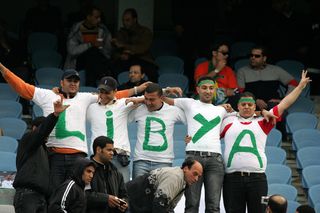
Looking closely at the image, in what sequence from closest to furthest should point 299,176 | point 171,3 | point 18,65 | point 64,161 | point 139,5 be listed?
point 64,161 → point 299,176 → point 18,65 → point 139,5 → point 171,3

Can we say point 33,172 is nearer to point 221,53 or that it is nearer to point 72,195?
Answer: point 72,195

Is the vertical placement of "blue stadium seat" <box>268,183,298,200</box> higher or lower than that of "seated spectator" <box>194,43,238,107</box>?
lower

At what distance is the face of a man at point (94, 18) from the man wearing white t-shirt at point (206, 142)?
3686 millimetres

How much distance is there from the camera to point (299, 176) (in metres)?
17.5

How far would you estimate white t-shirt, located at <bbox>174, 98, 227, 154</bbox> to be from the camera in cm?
1515

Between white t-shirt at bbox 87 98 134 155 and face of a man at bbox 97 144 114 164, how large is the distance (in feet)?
3.31

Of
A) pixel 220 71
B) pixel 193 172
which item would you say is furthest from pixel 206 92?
pixel 220 71

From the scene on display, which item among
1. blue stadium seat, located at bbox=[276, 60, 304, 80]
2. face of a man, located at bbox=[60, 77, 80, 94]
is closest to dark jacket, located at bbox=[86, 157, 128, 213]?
face of a man, located at bbox=[60, 77, 80, 94]

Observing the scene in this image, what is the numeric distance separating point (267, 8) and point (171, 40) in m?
1.63

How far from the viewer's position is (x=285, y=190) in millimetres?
15820

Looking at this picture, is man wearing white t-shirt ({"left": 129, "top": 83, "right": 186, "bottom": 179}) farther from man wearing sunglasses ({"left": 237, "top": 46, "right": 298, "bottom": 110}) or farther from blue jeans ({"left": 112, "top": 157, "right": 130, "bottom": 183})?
man wearing sunglasses ({"left": 237, "top": 46, "right": 298, "bottom": 110})

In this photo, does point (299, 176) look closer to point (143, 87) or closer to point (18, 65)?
point (143, 87)

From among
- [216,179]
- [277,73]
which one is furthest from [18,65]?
[216,179]

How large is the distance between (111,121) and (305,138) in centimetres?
341
